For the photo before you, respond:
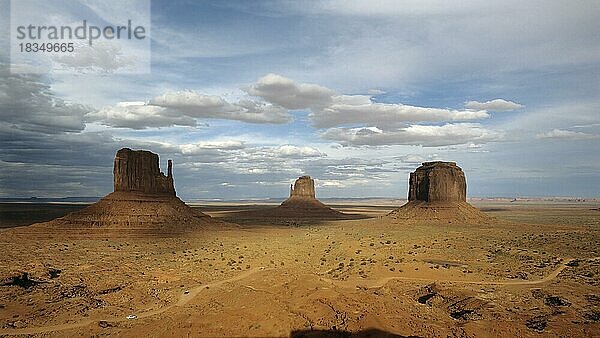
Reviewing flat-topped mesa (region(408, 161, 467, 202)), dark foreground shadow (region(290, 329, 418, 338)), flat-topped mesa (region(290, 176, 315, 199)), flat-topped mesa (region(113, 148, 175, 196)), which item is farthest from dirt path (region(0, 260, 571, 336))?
flat-topped mesa (region(290, 176, 315, 199))

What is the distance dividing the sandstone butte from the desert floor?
11025 millimetres

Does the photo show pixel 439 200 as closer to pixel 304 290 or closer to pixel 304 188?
pixel 304 188

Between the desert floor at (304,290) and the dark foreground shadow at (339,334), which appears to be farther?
the desert floor at (304,290)

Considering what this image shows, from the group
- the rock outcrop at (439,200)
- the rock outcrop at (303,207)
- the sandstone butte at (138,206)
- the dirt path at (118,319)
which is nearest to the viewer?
the dirt path at (118,319)

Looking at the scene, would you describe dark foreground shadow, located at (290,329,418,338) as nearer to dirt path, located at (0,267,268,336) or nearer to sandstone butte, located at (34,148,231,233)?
dirt path, located at (0,267,268,336)

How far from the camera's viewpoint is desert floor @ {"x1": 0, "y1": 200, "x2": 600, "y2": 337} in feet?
43.4

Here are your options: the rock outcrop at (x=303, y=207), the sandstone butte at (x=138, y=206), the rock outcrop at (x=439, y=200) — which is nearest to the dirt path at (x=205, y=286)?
the sandstone butte at (x=138, y=206)

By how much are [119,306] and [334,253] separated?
1832 cm

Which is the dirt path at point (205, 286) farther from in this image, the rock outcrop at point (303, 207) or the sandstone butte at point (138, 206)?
the rock outcrop at point (303, 207)

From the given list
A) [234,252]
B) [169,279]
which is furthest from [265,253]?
[169,279]

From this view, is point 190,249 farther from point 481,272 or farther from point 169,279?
point 481,272

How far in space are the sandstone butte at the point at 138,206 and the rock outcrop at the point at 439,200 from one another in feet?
116

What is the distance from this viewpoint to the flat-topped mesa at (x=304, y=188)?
4488 inches

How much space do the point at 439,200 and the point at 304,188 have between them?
50085mm
